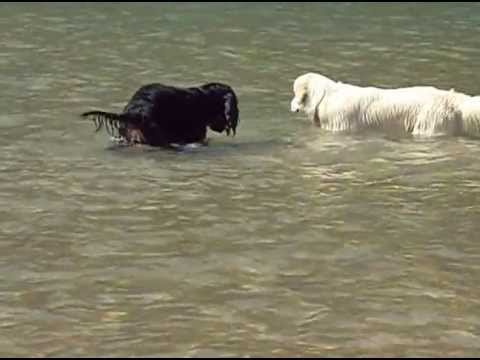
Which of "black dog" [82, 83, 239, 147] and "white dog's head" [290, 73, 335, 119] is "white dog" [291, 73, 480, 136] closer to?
"white dog's head" [290, 73, 335, 119]

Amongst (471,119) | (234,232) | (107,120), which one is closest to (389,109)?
(471,119)

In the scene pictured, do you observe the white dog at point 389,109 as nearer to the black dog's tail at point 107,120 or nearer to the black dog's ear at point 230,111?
the black dog's ear at point 230,111

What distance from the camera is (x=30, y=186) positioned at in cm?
745

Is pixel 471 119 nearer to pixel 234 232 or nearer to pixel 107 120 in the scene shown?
pixel 107 120

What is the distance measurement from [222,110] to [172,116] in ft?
1.62

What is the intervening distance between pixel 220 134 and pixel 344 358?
5.18m

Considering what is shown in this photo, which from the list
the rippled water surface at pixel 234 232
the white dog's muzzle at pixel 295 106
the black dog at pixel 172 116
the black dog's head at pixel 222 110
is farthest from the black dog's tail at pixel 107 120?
the white dog's muzzle at pixel 295 106

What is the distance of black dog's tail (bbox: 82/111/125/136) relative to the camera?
340 inches

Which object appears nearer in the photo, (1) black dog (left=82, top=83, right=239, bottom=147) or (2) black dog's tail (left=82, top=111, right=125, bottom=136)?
(2) black dog's tail (left=82, top=111, right=125, bottom=136)

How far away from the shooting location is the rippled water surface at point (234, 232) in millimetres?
4855

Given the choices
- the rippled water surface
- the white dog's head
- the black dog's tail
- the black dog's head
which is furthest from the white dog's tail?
the black dog's tail

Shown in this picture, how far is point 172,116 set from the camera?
8.88 metres

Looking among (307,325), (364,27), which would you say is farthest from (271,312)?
(364,27)

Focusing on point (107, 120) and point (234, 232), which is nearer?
point (234, 232)
